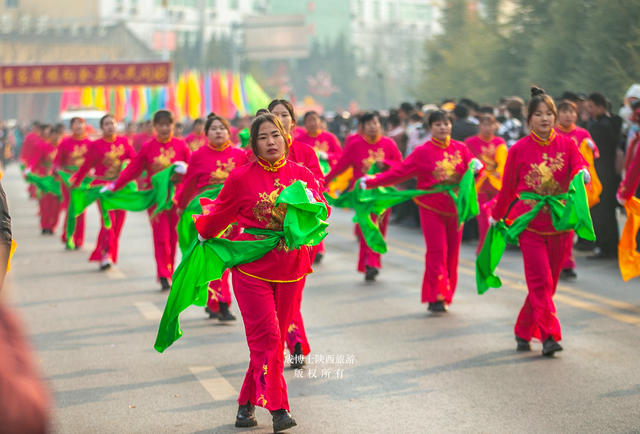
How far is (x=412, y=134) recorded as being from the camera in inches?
596

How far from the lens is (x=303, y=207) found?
5.16 metres

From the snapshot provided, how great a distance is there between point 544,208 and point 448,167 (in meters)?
1.90

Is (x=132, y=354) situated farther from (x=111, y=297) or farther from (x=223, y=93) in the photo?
(x=223, y=93)

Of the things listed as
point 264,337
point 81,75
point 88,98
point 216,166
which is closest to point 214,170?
point 216,166

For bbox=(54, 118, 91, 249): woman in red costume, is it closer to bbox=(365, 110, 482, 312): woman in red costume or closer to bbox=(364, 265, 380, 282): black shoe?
bbox=(364, 265, 380, 282): black shoe

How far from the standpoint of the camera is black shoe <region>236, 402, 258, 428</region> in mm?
5246

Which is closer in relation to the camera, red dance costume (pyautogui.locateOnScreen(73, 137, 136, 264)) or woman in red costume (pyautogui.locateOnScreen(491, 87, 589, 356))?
woman in red costume (pyautogui.locateOnScreen(491, 87, 589, 356))

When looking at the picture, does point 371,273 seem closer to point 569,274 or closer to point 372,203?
point 372,203

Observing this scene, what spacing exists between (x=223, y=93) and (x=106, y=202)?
31.4 metres

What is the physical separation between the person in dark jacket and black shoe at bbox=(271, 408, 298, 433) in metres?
→ 7.69

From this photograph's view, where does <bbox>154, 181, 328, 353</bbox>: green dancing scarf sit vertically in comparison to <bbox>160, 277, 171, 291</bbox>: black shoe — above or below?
above

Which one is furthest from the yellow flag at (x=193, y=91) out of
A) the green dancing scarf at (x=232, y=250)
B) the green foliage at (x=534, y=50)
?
the green dancing scarf at (x=232, y=250)

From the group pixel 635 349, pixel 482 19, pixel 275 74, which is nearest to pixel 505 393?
pixel 635 349

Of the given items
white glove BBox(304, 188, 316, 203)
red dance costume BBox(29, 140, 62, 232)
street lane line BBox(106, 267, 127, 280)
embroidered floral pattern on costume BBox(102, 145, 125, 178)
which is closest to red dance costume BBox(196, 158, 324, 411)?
white glove BBox(304, 188, 316, 203)
